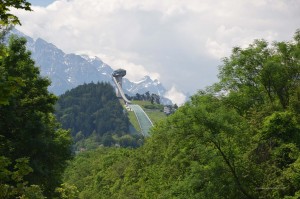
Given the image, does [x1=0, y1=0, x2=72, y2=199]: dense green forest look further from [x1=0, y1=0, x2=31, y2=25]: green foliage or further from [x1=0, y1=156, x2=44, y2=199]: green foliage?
[x1=0, y1=0, x2=31, y2=25]: green foliage

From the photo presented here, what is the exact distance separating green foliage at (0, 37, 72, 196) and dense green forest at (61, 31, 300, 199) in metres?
5.74

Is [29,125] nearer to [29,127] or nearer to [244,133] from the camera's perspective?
[29,127]

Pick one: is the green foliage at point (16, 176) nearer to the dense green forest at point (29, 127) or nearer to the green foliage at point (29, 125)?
the dense green forest at point (29, 127)

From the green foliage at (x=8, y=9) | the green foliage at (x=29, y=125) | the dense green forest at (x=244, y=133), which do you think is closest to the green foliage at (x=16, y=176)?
the green foliage at (x=8, y=9)

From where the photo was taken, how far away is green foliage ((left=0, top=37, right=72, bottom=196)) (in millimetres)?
29359

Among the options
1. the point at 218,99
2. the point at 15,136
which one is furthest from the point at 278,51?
the point at 15,136

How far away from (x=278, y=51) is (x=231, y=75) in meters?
6.74

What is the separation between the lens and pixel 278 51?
40.1 metres

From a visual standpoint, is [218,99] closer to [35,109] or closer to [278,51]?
[278,51]

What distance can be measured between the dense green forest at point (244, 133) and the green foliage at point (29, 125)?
226 inches

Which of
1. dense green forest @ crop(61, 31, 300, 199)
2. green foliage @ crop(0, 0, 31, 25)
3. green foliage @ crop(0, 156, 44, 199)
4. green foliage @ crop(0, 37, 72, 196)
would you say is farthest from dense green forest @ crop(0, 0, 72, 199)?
green foliage @ crop(0, 0, 31, 25)

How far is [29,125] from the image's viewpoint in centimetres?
2991

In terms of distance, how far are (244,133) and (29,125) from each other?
16.3 metres

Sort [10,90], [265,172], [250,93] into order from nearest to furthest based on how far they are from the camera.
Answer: [10,90] < [265,172] < [250,93]
